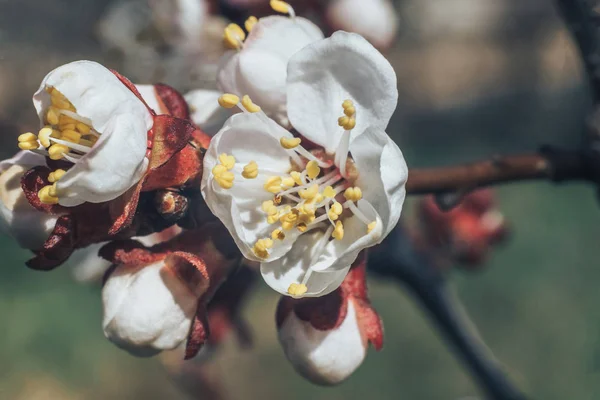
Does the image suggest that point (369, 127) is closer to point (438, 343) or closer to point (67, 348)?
point (438, 343)

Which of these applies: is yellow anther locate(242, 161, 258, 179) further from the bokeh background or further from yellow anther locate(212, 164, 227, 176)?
the bokeh background

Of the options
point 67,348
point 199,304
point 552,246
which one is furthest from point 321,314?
point 552,246

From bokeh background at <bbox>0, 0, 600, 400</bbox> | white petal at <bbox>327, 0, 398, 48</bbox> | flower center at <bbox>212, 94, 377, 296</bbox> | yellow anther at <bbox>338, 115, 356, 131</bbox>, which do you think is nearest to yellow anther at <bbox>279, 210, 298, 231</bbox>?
flower center at <bbox>212, 94, 377, 296</bbox>

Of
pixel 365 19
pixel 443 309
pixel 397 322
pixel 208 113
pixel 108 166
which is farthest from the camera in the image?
pixel 397 322

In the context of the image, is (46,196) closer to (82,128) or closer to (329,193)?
(82,128)

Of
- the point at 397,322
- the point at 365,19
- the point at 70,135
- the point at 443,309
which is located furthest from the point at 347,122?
the point at 397,322

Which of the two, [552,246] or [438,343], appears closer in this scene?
[438,343]

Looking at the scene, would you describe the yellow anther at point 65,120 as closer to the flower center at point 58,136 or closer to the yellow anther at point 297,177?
the flower center at point 58,136
